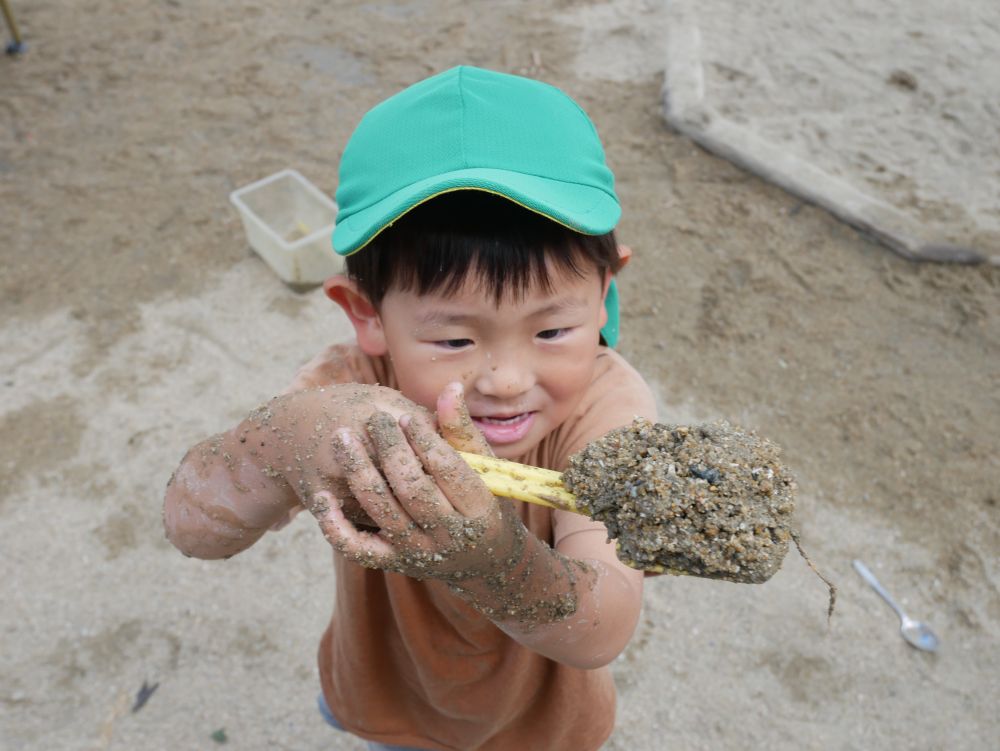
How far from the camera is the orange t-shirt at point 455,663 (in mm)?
1913

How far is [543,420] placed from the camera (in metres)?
1.76

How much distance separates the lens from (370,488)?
120cm

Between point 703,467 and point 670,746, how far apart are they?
7.75ft

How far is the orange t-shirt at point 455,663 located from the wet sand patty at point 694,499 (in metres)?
0.51

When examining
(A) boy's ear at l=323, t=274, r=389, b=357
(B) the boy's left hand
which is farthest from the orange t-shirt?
(B) the boy's left hand

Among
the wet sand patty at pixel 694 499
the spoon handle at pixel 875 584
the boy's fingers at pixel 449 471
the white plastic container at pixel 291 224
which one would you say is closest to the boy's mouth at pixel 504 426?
the wet sand patty at pixel 694 499

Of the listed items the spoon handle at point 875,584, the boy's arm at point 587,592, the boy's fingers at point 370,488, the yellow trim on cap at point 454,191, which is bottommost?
Result: the spoon handle at point 875,584

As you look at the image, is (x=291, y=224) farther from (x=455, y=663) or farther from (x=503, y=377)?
(x=503, y=377)

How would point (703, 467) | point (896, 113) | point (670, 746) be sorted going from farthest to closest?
point (896, 113), point (670, 746), point (703, 467)

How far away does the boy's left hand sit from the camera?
3.90ft

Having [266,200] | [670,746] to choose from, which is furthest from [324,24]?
[670,746]

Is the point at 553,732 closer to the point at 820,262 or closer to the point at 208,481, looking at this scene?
the point at 208,481

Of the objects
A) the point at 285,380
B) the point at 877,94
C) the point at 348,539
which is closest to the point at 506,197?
the point at 348,539

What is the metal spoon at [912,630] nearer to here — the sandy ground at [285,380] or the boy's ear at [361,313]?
the sandy ground at [285,380]
